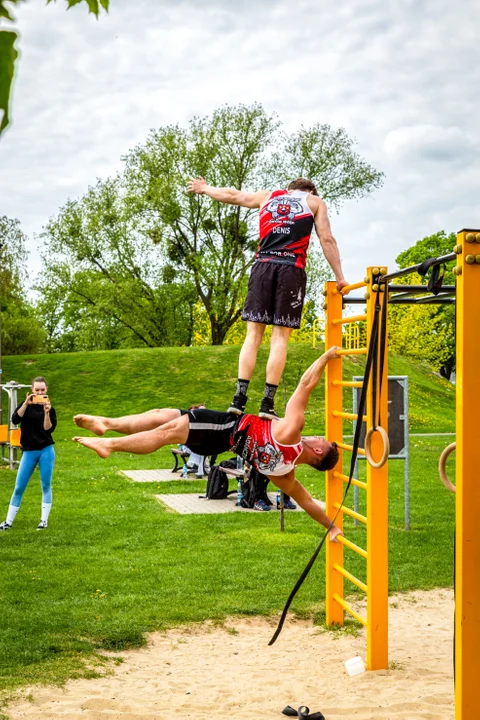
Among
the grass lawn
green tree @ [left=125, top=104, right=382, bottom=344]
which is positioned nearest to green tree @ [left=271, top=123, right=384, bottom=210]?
green tree @ [left=125, top=104, right=382, bottom=344]

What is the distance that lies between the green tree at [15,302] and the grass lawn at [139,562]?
43.7ft

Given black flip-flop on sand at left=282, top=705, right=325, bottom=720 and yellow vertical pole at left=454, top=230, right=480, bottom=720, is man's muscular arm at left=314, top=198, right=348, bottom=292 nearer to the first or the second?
yellow vertical pole at left=454, top=230, right=480, bottom=720

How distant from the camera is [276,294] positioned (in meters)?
4.65

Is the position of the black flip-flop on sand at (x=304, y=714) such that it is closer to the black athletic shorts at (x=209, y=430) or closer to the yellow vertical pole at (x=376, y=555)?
the yellow vertical pole at (x=376, y=555)

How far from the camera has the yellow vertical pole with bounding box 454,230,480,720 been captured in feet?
11.1

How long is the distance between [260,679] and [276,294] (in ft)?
9.41

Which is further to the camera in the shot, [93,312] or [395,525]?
[93,312]

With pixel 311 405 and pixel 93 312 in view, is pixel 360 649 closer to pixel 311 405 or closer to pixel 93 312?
pixel 311 405

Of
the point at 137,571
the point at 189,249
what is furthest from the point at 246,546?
the point at 189,249

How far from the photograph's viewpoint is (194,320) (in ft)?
120

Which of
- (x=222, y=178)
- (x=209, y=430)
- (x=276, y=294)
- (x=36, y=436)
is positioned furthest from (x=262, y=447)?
(x=222, y=178)

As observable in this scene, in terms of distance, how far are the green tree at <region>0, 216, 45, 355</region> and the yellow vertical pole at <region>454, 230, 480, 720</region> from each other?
24754 millimetres

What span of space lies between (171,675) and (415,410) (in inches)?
912

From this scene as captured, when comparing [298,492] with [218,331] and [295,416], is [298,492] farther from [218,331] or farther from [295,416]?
[218,331]
